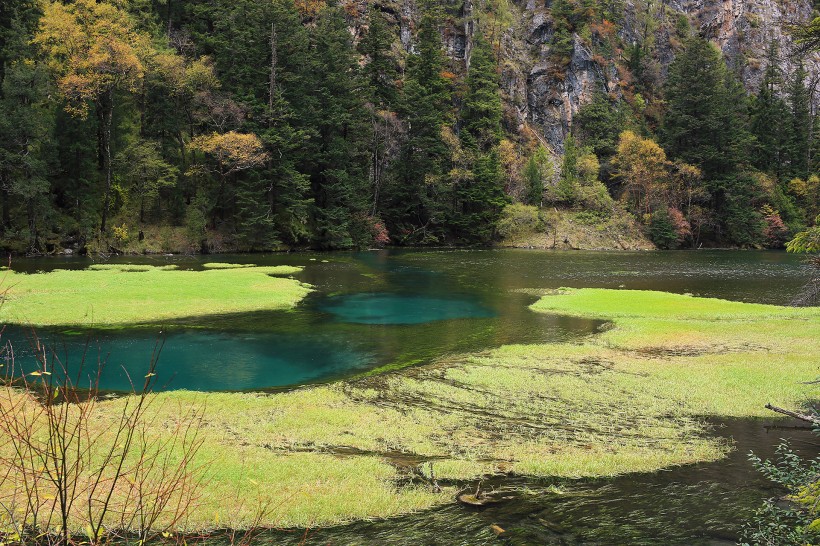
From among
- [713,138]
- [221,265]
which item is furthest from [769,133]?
[221,265]

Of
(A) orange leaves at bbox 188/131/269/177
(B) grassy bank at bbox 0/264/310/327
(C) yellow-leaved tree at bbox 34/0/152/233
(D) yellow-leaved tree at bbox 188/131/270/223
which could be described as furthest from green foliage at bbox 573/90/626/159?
(B) grassy bank at bbox 0/264/310/327

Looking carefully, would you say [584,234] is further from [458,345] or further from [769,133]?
[458,345]

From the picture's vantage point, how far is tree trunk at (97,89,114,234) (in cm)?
5532

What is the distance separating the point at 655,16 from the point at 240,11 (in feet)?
→ 325

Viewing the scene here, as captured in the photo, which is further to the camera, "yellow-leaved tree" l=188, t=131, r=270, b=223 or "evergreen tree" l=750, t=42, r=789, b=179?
"evergreen tree" l=750, t=42, r=789, b=179

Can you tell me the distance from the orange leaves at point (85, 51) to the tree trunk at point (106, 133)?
4.60 feet

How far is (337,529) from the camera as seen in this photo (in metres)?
8.96

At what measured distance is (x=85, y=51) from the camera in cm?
5359

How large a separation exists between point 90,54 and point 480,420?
57.0 meters

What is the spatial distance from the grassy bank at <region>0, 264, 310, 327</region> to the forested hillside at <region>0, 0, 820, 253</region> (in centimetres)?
2136

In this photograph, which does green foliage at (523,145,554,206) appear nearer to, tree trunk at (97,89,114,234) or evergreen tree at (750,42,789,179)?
evergreen tree at (750,42,789,179)

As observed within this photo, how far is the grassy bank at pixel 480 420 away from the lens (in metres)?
9.88

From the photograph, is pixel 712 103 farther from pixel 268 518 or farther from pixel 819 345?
pixel 268 518

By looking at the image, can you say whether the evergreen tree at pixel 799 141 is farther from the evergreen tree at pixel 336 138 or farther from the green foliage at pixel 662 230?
the evergreen tree at pixel 336 138
